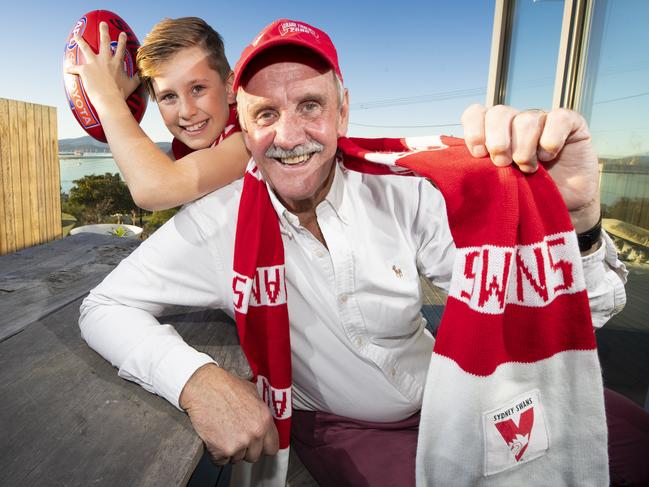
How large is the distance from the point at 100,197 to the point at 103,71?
61.0 ft

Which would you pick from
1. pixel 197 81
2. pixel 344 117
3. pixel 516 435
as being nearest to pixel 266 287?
pixel 344 117

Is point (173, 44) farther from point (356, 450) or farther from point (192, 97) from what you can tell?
point (356, 450)

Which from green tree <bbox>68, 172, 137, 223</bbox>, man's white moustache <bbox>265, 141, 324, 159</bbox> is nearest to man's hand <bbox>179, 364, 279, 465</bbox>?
man's white moustache <bbox>265, 141, 324, 159</bbox>

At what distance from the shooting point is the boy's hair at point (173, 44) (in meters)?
1.38

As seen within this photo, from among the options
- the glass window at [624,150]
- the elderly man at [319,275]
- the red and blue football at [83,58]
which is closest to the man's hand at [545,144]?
the elderly man at [319,275]

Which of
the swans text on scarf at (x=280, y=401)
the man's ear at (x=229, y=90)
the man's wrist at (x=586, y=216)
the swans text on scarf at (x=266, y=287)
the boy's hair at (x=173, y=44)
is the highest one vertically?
the boy's hair at (x=173, y=44)

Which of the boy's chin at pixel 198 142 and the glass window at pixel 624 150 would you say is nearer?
the boy's chin at pixel 198 142

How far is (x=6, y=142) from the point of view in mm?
4312

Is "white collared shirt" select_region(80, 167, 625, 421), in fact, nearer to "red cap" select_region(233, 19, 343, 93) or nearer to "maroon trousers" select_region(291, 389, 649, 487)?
"maroon trousers" select_region(291, 389, 649, 487)

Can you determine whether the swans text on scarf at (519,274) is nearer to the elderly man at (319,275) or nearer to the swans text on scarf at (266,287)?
the elderly man at (319,275)

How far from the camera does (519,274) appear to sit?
78cm

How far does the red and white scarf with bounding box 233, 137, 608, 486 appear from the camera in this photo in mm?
758

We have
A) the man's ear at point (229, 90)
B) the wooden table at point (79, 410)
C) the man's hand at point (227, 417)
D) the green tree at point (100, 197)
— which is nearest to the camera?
the wooden table at point (79, 410)

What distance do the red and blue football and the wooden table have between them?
2.24 ft
